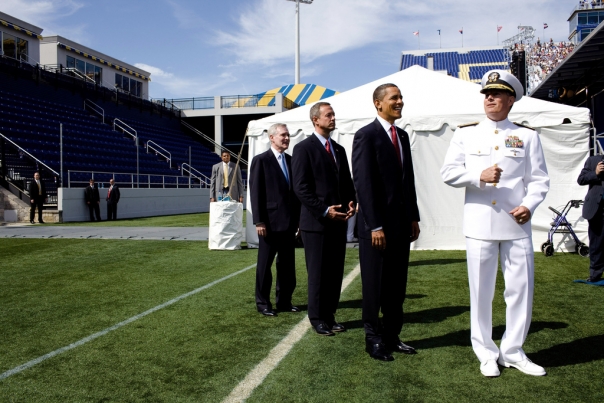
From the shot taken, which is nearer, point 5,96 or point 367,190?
point 367,190

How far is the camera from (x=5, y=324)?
446 cm

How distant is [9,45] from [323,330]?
3097cm

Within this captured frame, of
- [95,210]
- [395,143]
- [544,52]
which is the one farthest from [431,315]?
[544,52]

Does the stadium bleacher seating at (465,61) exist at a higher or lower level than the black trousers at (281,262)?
higher

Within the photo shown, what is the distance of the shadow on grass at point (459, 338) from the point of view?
378 cm

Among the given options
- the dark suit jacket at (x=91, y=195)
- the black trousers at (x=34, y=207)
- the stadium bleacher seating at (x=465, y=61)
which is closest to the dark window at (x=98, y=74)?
the dark suit jacket at (x=91, y=195)

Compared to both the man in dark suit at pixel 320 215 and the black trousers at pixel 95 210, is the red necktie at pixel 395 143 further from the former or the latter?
the black trousers at pixel 95 210

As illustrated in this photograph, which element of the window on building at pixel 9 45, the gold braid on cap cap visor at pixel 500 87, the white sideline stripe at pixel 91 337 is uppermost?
the window on building at pixel 9 45

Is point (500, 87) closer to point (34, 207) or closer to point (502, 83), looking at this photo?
point (502, 83)

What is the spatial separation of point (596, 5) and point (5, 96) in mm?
70531

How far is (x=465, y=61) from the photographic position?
2362 inches

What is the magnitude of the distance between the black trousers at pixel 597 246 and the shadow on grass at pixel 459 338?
2.12m

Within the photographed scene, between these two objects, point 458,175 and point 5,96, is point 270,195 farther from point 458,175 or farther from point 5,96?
point 5,96

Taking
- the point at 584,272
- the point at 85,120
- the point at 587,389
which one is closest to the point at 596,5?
the point at 85,120
